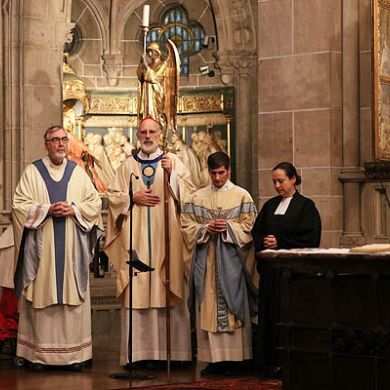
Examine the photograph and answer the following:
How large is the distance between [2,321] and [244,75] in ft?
35.5

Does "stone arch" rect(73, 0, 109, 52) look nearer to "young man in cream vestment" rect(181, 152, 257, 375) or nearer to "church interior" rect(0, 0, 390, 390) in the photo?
"church interior" rect(0, 0, 390, 390)

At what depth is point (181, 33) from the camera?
73.8 ft

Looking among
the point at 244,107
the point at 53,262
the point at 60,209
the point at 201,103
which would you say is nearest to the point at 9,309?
the point at 53,262

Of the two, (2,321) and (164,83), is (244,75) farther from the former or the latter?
(2,321)

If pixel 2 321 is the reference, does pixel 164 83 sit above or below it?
above

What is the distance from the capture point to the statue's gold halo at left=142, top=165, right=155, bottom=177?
407 inches

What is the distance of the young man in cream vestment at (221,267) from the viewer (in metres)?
9.74

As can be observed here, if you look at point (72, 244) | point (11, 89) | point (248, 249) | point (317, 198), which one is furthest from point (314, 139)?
point (11, 89)

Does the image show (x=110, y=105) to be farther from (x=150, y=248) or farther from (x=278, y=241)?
(x=278, y=241)

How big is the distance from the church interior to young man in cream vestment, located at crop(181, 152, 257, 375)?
14.0 inches

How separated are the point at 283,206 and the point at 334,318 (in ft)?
7.14

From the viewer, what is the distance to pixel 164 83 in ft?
65.8

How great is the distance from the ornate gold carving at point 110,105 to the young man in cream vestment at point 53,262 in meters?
11.5

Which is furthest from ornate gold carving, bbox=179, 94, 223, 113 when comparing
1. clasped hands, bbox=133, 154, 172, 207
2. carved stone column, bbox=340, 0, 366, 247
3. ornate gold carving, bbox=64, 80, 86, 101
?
clasped hands, bbox=133, 154, 172, 207
